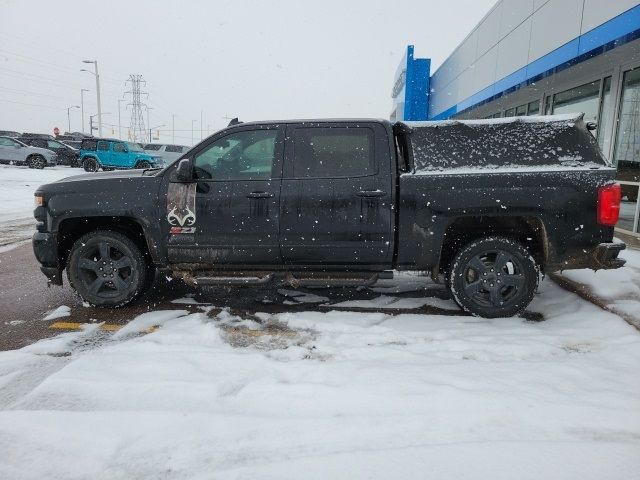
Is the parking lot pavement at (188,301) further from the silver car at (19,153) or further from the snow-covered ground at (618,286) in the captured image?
the silver car at (19,153)

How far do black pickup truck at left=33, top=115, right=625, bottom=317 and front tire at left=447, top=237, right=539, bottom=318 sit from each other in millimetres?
11

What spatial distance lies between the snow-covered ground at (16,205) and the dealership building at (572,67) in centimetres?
1143

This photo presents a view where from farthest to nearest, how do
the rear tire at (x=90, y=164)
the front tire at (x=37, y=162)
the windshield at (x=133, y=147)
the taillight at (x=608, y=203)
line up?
the windshield at (x=133, y=147) → the rear tire at (x=90, y=164) → the front tire at (x=37, y=162) → the taillight at (x=608, y=203)

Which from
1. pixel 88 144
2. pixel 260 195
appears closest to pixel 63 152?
pixel 88 144

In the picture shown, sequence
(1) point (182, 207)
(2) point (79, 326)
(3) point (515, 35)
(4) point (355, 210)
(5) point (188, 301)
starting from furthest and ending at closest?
1. (3) point (515, 35)
2. (5) point (188, 301)
3. (1) point (182, 207)
4. (4) point (355, 210)
5. (2) point (79, 326)

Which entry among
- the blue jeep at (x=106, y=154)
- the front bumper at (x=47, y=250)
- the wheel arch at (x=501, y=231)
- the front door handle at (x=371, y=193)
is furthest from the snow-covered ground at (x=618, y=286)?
the blue jeep at (x=106, y=154)

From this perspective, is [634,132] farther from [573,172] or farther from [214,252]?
[214,252]

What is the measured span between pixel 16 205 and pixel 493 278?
1311 cm

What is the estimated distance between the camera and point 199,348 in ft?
11.5

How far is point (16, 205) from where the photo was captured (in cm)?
1234

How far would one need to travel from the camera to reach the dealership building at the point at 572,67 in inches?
320

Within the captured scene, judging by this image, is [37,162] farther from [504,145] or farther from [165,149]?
[504,145]

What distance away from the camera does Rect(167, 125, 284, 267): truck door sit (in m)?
4.25

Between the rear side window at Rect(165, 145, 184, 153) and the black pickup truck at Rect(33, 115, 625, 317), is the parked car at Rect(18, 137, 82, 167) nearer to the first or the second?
the rear side window at Rect(165, 145, 184, 153)
